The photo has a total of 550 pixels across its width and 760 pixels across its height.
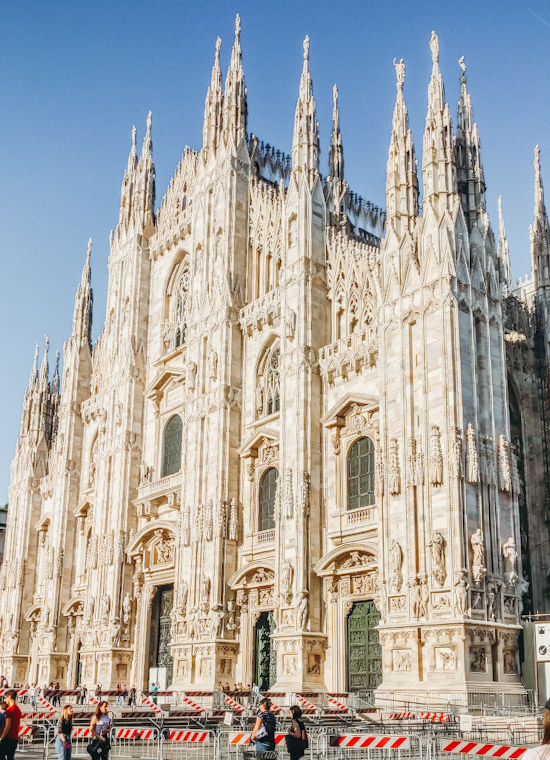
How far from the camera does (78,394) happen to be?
47.6m

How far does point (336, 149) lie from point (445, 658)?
24770 millimetres

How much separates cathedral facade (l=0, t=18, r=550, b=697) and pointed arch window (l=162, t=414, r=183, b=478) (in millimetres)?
140

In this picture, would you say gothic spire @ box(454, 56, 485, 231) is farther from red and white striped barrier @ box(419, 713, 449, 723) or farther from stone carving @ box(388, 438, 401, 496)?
red and white striped barrier @ box(419, 713, 449, 723)

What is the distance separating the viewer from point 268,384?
34125 millimetres

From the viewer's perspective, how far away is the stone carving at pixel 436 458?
80.0ft

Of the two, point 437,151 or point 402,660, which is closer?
point 402,660

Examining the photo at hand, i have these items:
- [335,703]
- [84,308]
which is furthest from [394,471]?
[84,308]

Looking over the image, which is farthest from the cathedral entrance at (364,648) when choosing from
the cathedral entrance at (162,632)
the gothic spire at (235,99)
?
the gothic spire at (235,99)

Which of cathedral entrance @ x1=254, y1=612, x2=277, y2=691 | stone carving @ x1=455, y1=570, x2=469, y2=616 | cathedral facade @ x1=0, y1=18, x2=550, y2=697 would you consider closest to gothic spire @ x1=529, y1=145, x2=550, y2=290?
cathedral facade @ x1=0, y1=18, x2=550, y2=697

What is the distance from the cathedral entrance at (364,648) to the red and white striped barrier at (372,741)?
475 inches

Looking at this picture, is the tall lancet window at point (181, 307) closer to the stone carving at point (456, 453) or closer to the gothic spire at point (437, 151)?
the gothic spire at point (437, 151)

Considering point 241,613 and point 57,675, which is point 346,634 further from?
point 57,675

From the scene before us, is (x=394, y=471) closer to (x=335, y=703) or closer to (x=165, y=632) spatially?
(x=335, y=703)

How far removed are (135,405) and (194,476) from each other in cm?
791
